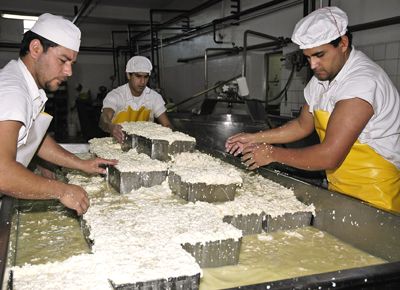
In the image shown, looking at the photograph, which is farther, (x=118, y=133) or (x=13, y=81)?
(x=118, y=133)

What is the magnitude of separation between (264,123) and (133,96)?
1439 mm

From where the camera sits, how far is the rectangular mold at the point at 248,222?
1582mm

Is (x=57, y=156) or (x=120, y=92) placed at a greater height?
(x=120, y=92)

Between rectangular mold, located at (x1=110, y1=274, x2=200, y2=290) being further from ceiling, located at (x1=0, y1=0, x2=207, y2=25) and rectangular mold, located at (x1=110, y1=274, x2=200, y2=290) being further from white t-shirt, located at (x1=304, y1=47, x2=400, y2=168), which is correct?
ceiling, located at (x1=0, y1=0, x2=207, y2=25)

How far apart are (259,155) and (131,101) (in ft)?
7.73

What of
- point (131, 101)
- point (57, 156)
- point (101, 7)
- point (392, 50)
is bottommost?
point (57, 156)

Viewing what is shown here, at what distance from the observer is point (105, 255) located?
1118 mm

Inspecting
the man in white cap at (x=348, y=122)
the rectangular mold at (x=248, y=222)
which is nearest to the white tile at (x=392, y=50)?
the man in white cap at (x=348, y=122)

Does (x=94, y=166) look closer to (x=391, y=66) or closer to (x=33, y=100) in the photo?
(x=33, y=100)

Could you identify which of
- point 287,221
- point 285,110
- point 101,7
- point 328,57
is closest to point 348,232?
point 287,221

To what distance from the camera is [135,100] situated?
3.92 m

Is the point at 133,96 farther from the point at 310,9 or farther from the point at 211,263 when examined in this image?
the point at 211,263

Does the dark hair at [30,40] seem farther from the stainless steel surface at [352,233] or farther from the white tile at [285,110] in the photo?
the white tile at [285,110]

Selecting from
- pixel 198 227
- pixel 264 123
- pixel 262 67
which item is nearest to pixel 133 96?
pixel 264 123
